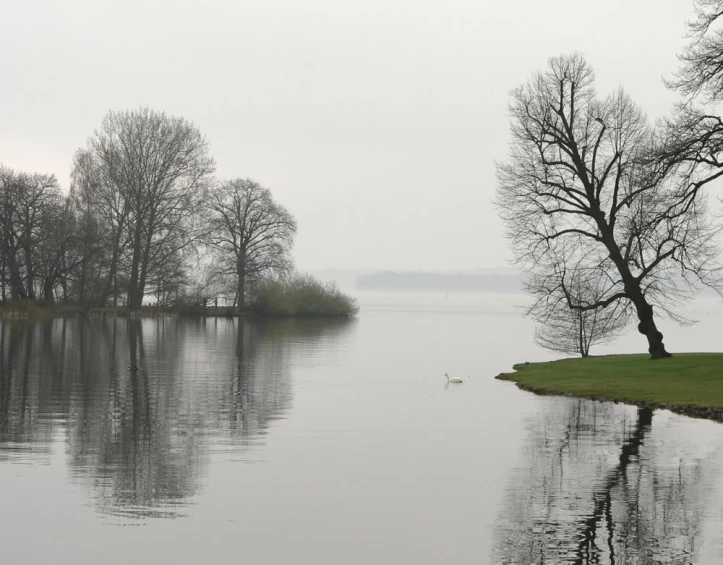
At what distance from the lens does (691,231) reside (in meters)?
35.5

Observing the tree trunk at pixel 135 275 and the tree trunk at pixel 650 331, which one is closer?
the tree trunk at pixel 650 331

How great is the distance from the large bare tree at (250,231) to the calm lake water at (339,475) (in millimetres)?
70419

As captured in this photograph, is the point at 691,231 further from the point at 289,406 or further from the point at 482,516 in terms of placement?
the point at 482,516

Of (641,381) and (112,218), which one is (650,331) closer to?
(641,381)

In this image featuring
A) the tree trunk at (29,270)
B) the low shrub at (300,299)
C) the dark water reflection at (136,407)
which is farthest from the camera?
the low shrub at (300,299)

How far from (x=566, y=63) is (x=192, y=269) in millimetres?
72543

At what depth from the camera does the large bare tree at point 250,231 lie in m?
106

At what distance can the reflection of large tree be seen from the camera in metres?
12.5

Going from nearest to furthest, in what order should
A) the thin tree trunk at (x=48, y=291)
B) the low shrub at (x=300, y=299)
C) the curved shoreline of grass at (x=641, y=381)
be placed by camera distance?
the curved shoreline of grass at (x=641, y=381) < the thin tree trunk at (x=48, y=291) < the low shrub at (x=300, y=299)

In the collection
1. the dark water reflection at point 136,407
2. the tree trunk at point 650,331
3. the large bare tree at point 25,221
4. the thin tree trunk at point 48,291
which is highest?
the large bare tree at point 25,221

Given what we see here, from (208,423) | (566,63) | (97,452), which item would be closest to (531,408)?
(208,423)

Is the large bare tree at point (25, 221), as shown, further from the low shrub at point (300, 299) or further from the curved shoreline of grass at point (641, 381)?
the curved shoreline of grass at point (641, 381)

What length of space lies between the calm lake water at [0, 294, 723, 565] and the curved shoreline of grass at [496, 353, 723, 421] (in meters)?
1.27

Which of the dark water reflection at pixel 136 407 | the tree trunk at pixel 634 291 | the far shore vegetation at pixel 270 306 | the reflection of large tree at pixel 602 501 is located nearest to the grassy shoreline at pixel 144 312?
the far shore vegetation at pixel 270 306
